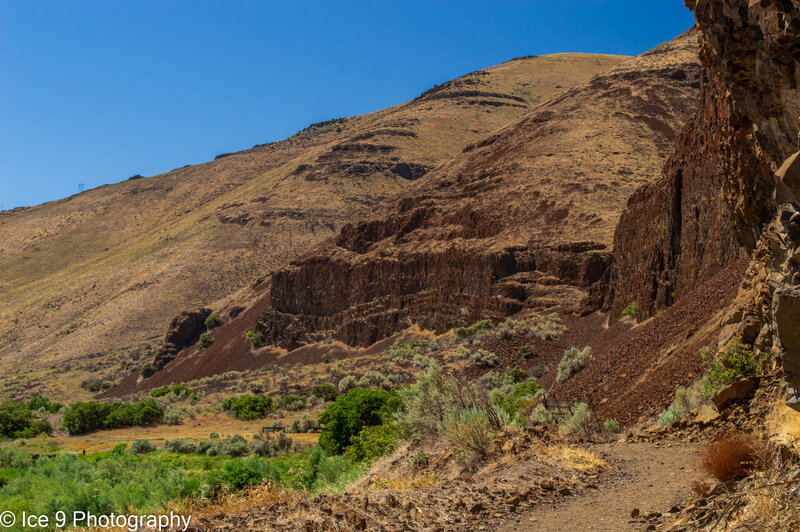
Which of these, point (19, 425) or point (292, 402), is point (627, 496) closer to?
point (292, 402)

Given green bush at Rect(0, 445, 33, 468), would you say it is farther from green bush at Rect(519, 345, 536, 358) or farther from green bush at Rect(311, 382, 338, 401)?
green bush at Rect(519, 345, 536, 358)

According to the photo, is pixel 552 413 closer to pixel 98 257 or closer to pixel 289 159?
pixel 98 257

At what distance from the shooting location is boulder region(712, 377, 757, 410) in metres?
9.38

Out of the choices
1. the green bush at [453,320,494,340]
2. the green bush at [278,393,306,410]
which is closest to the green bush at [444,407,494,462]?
the green bush at [278,393,306,410]

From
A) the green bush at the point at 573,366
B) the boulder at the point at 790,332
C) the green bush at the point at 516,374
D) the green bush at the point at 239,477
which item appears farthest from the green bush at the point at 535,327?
the boulder at the point at 790,332

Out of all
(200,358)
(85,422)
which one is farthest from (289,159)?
(85,422)

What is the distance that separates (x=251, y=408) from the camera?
122 ft

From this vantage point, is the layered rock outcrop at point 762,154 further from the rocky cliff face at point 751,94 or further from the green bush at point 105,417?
the green bush at point 105,417

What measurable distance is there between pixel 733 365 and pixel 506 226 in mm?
41583

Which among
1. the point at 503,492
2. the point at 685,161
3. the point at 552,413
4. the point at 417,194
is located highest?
the point at 417,194

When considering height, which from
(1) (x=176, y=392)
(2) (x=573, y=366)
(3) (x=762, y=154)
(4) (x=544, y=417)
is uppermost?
(3) (x=762, y=154)

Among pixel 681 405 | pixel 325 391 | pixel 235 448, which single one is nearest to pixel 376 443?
pixel 681 405

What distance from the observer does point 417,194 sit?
64.3 m

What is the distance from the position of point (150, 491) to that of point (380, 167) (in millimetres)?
101353
